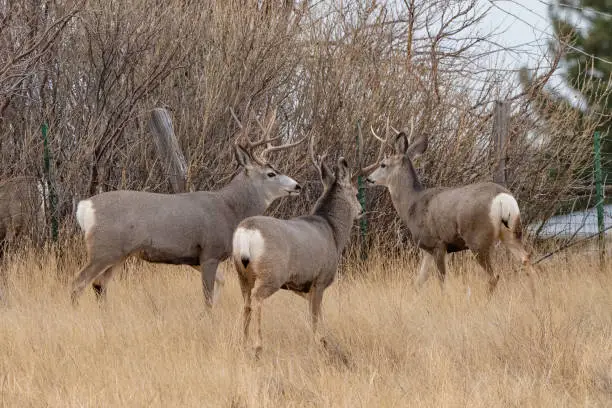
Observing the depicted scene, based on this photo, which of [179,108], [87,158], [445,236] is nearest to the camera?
[445,236]

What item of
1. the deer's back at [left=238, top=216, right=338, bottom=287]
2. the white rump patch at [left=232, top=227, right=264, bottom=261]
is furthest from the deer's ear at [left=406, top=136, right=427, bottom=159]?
the white rump patch at [left=232, top=227, right=264, bottom=261]

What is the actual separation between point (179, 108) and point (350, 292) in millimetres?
3896

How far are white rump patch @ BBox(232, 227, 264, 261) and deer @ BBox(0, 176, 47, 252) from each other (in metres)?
3.70

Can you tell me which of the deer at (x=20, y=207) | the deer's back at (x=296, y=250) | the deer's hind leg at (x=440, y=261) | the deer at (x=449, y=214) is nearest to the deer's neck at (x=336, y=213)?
the deer's back at (x=296, y=250)

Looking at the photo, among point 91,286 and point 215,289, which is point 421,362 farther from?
point 91,286

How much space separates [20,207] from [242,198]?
2.29 m

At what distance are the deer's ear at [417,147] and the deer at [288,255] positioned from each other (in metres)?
2.58

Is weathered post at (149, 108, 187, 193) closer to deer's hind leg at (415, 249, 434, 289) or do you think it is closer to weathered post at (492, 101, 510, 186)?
deer's hind leg at (415, 249, 434, 289)

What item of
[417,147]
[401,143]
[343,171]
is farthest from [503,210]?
[417,147]

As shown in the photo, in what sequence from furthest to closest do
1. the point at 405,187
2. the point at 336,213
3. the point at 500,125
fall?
the point at 500,125, the point at 405,187, the point at 336,213

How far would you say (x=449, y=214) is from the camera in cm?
894

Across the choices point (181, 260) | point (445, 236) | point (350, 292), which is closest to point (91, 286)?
point (181, 260)

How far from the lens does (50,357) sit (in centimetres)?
595

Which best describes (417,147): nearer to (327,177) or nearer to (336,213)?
(327,177)
